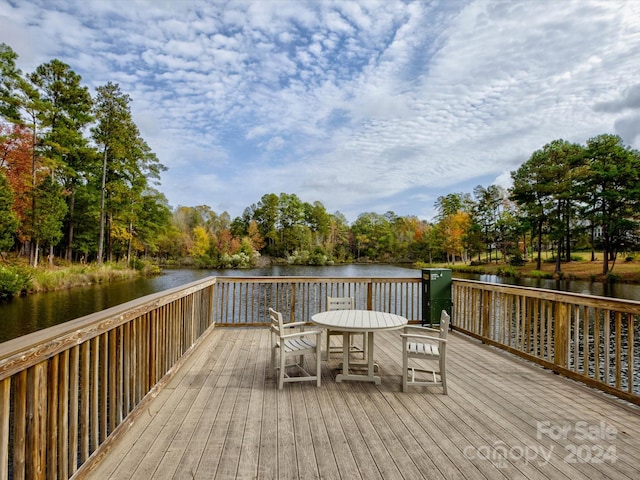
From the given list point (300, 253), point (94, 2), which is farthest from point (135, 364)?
point (300, 253)

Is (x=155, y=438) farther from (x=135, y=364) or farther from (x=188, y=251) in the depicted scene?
(x=188, y=251)

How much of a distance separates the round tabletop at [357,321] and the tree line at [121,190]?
16025 millimetres

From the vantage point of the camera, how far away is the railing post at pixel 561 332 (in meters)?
3.66

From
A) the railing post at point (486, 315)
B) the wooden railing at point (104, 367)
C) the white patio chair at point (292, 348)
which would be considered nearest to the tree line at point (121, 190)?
the wooden railing at point (104, 367)

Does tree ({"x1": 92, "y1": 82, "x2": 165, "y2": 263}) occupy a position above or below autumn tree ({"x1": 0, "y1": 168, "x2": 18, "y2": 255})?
above

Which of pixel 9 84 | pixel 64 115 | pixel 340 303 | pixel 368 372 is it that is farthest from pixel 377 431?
pixel 64 115

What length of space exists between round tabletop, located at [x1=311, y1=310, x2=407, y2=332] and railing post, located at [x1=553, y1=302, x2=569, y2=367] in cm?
165

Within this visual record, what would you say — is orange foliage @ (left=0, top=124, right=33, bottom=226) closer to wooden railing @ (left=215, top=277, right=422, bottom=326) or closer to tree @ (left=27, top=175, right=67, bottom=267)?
tree @ (left=27, top=175, right=67, bottom=267)

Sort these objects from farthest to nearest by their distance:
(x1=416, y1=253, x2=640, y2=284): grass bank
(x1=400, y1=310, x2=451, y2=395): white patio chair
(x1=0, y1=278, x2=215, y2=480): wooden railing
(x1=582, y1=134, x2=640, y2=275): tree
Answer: (x1=582, y1=134, x2=640, y2=275): tree → (x1=416, y1=253, x2=640, y2=284): grass bank → (x1=400, y1=310, x2=451, y2=395): white patio chair → (x1=0, y1=278, x2=215, y2=480): wooden railing

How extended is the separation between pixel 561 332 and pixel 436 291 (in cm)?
226

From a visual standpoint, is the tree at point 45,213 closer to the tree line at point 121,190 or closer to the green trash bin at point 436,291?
the tree line at point 121,190

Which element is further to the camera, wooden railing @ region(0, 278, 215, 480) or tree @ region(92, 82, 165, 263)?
tree @ region(92, 82, 165, 263)

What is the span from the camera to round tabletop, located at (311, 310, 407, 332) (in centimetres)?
334

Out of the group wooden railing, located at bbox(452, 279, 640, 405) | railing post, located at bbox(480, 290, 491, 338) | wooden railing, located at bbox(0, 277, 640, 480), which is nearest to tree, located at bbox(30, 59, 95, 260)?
wooden railing, located at bbox(0, 277, 640, 480)
